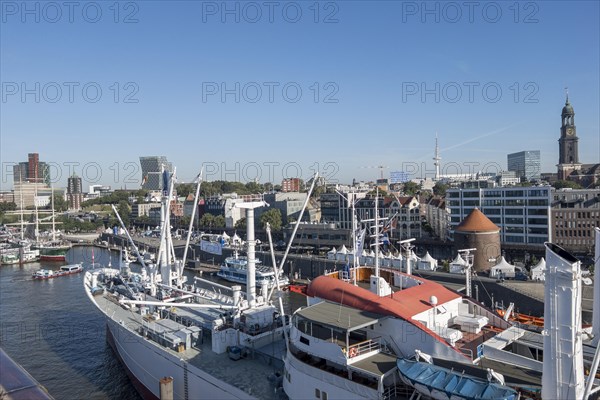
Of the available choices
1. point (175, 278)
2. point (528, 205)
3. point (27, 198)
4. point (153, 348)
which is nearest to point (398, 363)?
point (153, 348)

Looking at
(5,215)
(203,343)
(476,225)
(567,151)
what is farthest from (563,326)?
(5,215)

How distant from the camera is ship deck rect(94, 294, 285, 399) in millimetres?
18125

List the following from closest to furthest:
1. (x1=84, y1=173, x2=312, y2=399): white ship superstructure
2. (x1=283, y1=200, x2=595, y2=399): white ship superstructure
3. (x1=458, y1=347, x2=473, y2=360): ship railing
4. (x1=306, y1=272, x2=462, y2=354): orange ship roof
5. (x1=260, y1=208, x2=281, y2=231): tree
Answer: (x1=283, y1=200, x2=595, y2=399): white ship superstructure, (x1=458, y1=347, x2=473, y2=360): ship railing, (x1=306, y1=272, x2=462, y2=354): orange ship roof, (x1=84, y1=173, x2=312, y2=399): white ship superstructure, (x1=260, y1=208, x2=281, y2=231): tree

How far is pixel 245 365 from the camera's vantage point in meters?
20.2

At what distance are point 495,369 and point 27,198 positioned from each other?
171 meters

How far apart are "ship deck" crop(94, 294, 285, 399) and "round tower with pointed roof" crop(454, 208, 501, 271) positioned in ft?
106

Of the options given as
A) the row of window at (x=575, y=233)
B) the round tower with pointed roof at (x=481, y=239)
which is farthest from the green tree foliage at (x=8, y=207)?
the row of window at (x=575, y=233)

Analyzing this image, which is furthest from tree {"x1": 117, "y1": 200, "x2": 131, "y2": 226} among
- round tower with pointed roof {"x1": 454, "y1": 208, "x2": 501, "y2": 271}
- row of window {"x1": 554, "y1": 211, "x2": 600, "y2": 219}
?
row of window {"x1": 554, "y1": 211, "x2": 600, "y2": 219}

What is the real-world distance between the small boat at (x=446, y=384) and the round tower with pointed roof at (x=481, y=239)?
3761 cm

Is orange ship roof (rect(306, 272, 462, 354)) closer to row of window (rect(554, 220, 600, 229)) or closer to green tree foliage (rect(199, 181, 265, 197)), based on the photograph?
row of window (rect(554, 220, 600, 229))

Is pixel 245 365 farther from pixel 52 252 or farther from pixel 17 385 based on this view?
pixel 52 252

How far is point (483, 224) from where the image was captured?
49.9 metres

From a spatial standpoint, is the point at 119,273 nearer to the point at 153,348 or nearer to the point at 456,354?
the point at 153,348

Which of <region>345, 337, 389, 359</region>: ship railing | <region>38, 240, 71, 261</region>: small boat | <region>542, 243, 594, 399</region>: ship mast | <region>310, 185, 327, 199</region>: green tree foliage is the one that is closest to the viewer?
<region>542, 243, 594, 399</region>: ship mast
